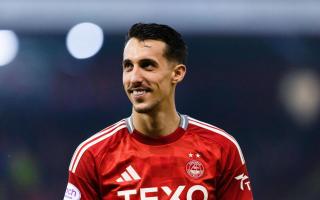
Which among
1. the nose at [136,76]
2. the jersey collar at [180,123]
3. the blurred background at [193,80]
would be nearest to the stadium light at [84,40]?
the blurred background at [193,80]

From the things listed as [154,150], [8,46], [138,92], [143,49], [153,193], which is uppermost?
[8,46]

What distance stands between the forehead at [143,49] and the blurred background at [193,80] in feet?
6.53

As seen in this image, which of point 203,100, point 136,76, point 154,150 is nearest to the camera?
point 136,76

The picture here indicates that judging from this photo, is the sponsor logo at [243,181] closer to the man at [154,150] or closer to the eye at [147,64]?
the man at [154,150]

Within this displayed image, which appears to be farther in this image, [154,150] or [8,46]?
[8,46]

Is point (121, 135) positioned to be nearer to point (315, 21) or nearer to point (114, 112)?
point (114, 112)

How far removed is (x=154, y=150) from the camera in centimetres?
184

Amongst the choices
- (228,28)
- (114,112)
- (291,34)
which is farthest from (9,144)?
(291,34)

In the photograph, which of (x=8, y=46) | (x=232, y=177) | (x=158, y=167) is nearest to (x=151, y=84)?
(x=158, y=167)

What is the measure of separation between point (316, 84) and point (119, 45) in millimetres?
1282

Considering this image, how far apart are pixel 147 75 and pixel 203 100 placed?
2.21 meters

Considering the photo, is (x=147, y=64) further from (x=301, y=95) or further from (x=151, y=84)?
(x=301, y=95)

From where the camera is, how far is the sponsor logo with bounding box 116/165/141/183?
1800mm

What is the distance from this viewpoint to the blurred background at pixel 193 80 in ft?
12.5
